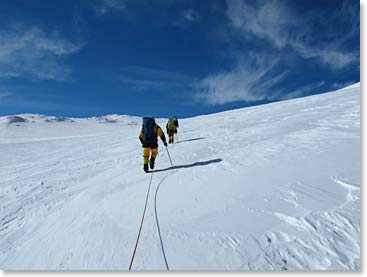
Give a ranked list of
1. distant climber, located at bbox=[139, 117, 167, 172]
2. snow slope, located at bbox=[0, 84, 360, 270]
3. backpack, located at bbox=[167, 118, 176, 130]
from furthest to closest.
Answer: backpack, located at bbox=[167, 118, 176, 130] < distant climber, located at bbox=[139, 117, 167, 172] < snow slope, located at bbox=[0, 84, 360, 270]

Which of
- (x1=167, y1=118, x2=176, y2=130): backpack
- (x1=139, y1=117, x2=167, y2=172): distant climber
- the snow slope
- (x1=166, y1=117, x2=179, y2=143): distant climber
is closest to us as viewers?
the snow slope

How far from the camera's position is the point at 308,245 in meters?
3.15

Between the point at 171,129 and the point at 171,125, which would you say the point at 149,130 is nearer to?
the point at 171,129

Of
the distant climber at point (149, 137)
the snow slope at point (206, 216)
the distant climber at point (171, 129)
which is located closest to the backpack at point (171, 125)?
the distant climber at point (171, 129)

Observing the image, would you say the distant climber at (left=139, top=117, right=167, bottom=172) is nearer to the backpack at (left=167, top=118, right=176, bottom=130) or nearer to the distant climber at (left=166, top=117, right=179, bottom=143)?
the distant climber at (left=166, top=117, right=179, bottom=143)

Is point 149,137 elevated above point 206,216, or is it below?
above

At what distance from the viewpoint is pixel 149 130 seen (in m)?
8.38

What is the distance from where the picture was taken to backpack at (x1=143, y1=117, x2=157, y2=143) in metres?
8.30

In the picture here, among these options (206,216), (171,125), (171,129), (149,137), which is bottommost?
(206,216)

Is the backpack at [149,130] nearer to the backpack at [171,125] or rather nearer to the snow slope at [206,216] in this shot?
the snow slope at [206,216]

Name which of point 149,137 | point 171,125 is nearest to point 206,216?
point 149,137

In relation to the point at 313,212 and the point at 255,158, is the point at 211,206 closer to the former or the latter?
the point at 313,212

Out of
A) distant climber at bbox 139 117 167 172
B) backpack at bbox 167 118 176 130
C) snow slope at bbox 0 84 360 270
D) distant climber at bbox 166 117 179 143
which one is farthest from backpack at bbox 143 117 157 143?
backpack at bbox 167 118 176 130

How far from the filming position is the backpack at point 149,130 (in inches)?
327
